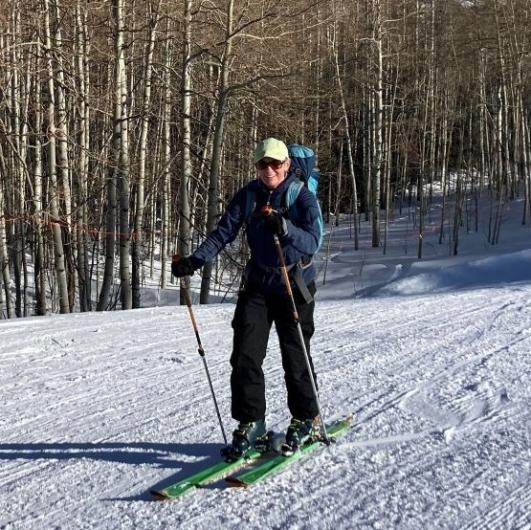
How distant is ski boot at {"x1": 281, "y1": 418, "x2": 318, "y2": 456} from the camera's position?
418 cm

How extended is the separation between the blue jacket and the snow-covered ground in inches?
41.9

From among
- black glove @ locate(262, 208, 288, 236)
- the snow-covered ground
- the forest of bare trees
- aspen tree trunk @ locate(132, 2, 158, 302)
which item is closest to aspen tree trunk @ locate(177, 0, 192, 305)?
the forest of bare trees

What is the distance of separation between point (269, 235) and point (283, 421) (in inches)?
60.1

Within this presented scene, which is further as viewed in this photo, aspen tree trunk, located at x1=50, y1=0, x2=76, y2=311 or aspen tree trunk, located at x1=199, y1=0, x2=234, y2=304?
aspen tree trunk, located at x1=199, y1=0, x2=234, y2=304

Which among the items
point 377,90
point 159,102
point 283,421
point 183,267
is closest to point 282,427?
point 283,421

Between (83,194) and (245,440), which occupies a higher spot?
(83,194)

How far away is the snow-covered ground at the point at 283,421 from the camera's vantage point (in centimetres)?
356

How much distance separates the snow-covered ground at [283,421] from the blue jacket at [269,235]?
1.06 meters

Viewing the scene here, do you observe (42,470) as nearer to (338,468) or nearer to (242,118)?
(338,468)

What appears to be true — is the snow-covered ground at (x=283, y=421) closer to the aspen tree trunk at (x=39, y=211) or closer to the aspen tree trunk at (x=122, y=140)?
the aspen tree trunk at (x=122, y=140)

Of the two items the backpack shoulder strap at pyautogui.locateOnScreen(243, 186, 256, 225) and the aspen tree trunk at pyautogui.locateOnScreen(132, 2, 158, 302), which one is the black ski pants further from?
the aspen tree trunk at pyautogui.locateOnScreen(132, 2, 158, 302)

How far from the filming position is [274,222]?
3.96 metres

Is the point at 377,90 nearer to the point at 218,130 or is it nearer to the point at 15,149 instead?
the point at 218,130

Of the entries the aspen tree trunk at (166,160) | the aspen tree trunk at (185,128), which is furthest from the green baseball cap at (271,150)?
the aspen tree trunk at (166,160)
